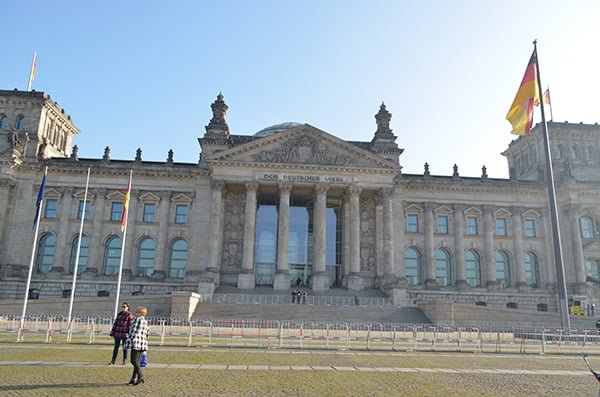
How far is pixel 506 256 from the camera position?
2377 inches

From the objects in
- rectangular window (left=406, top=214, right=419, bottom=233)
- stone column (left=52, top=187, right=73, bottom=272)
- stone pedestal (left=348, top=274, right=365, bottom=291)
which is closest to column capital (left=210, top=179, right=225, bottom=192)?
stone pedestal (left=348, top=274, right=365, bottom=291)

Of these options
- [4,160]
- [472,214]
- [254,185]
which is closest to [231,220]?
[254,185]

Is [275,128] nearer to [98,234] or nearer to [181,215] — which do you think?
[181,215]

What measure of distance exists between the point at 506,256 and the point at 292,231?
28.1 m

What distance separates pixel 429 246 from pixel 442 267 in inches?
135

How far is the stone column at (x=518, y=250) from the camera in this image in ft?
190

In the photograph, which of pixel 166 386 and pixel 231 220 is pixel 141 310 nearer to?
pixel 166 386

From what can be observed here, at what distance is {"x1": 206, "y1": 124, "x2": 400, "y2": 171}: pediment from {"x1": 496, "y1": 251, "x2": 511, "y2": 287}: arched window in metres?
18.9

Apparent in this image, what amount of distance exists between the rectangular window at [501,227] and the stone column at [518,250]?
42.8 inches

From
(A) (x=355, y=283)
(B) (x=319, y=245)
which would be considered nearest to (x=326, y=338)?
(A) (x=355, y=283)

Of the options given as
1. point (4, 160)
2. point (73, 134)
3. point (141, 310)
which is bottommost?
point (141, 310)

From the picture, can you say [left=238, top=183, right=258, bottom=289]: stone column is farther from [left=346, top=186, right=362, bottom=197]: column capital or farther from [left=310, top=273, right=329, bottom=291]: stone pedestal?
[left=346, top=186, right=362, bottom=197]: column capital

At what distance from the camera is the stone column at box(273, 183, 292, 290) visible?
165 feet

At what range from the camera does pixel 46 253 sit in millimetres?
55094
